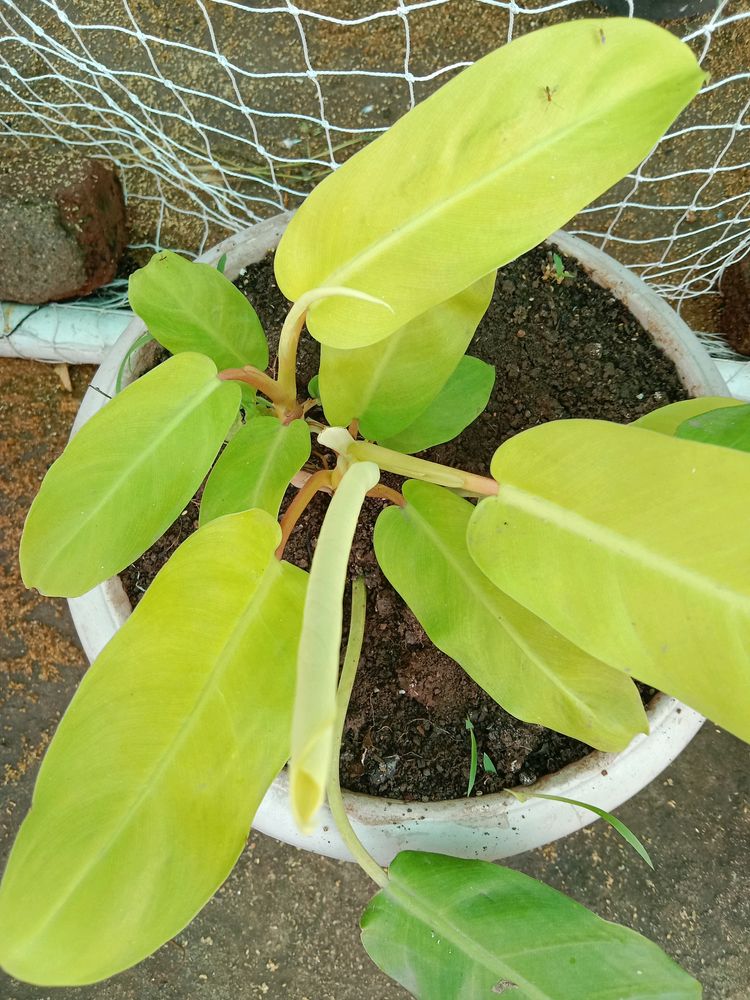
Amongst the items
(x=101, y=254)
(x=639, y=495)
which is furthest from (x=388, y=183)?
(x=101, y=254)

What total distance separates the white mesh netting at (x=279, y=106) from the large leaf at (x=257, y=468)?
93 cm

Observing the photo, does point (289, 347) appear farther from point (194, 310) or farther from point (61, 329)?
point (61, 329)

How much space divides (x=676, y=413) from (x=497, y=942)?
1.50 feet

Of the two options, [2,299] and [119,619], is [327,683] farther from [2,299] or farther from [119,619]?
[2,299]

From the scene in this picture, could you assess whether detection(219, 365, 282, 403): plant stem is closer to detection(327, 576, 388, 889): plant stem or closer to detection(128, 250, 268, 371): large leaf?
detection(128, 250, 268, 371): large leaf

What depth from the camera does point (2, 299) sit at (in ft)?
4.39

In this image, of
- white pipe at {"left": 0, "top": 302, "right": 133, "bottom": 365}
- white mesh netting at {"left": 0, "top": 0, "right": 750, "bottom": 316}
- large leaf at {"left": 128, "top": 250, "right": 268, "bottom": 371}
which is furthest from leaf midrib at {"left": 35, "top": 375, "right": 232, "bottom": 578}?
white mesh netting at {"left": 0, "top": 0, "right": 750, "bottom": 316}

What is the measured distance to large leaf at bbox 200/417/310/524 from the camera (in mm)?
592

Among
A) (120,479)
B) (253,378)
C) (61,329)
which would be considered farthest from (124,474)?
(61,329)

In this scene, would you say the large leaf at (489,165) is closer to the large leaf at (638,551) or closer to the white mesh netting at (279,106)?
the large leaf at (638,551)

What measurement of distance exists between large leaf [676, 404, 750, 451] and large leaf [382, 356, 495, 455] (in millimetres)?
198

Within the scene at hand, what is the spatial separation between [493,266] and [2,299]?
1.15 meters

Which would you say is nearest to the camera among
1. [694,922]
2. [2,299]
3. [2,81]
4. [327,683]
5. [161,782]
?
[327,683]

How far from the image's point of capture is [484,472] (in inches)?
33.3
